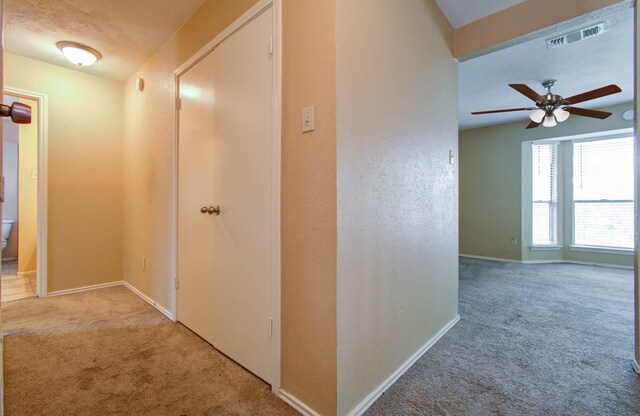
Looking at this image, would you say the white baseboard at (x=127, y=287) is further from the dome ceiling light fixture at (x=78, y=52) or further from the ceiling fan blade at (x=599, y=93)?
the ceiling fan blade at (x=599, y=93)

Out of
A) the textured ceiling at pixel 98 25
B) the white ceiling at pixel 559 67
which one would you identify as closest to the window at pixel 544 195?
the white ceiling at pixel 559 67

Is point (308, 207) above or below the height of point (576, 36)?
below

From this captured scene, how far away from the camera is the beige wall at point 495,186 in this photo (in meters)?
5.05

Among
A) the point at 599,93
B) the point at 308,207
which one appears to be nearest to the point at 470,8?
the point at 599,93

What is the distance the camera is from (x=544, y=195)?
17.0 feet

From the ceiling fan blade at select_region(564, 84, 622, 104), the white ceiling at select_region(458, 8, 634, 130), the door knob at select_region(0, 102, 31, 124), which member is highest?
the white ceiling at select_region(458, 8, 634, 130)

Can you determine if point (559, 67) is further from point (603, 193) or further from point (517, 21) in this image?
point (603, 193)

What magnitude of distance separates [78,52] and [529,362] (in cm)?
446

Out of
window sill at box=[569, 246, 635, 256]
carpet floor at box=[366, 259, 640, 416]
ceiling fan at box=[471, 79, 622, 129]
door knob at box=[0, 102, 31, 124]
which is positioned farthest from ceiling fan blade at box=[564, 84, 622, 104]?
door knob at box=[0, 102, 31, 124]

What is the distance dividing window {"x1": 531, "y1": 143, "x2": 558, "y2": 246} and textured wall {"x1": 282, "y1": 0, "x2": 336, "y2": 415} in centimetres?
538

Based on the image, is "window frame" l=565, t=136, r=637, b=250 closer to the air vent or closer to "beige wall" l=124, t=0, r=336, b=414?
the air vent

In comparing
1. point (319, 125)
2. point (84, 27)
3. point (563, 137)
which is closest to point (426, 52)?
point (319, 125)

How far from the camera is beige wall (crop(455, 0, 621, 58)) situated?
1.93 meters

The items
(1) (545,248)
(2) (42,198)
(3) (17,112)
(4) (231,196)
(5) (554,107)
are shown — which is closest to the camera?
(3) (17,112)
